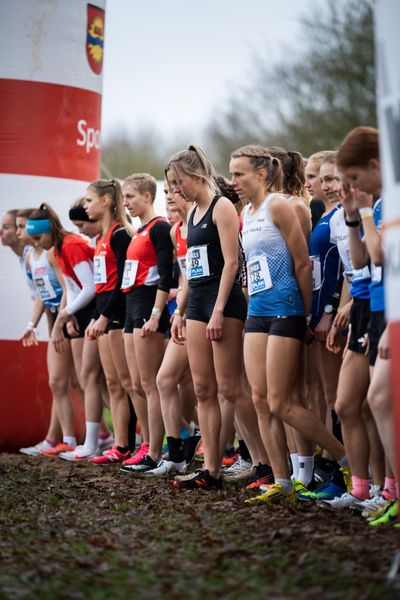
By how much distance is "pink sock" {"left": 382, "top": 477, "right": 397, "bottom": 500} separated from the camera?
6055 millimetres

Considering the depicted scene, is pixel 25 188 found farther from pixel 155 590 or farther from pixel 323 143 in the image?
pixel 323 143

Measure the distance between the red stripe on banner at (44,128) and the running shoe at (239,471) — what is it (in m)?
4.35

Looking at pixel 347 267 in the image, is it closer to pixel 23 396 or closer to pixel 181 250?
pixel 181 250

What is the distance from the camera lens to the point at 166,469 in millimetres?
8805

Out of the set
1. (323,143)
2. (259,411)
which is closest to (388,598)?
(259,411)

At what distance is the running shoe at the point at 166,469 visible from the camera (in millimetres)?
8744

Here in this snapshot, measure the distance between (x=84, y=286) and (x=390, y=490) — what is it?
5.04 metres

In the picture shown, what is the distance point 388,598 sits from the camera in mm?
4020

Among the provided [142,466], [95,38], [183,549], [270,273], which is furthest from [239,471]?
[95,38]

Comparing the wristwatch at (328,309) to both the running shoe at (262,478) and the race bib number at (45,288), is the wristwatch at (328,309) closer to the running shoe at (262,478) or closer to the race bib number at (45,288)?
the running shoe at (262,478)

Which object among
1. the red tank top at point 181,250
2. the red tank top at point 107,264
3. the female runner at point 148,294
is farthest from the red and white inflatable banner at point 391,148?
the red tank top at point 107,264

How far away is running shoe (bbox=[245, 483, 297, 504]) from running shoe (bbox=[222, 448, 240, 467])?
104 inches

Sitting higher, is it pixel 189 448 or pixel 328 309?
pixel 328 309

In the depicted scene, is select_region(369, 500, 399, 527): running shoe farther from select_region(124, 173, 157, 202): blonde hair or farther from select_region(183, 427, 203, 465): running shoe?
select_region(124, 173, 157, 202): blonde hair
